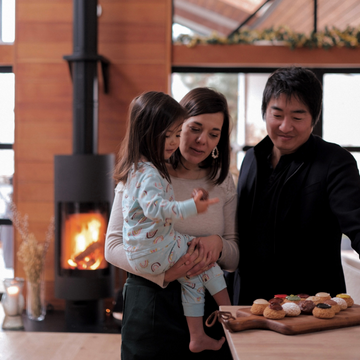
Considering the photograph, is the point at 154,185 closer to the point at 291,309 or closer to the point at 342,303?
the point at 291,309

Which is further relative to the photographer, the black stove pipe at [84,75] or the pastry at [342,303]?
the black stove pipe at [84,75]

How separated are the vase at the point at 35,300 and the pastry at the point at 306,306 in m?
3.23

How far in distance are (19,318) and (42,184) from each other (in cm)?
124

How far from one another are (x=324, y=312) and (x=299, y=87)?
77 centimetres

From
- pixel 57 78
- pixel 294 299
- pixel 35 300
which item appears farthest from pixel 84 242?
A: pixel 294 299

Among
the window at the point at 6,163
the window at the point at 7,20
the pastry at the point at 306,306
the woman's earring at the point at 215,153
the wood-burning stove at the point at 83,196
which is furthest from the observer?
the window at the point at 6,163

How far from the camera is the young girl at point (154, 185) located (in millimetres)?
1460

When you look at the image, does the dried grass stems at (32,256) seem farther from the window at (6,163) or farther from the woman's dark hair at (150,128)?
the woman's dark hair at (150,128)

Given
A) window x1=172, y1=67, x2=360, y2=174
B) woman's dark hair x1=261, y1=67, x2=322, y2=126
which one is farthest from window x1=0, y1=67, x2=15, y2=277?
woman's dark hair x1=261, y1=67, x2=322, y2=126

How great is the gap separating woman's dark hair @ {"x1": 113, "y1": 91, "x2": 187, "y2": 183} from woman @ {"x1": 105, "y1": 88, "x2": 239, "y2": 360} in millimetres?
127

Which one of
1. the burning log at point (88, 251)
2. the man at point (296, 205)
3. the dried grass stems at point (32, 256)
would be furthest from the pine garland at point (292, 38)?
the man at point (296, 205)

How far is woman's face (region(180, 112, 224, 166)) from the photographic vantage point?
158cm

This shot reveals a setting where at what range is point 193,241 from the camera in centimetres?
152

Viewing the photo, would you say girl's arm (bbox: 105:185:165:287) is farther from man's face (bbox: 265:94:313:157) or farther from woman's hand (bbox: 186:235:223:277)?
man's face (bbox: 265:94:313:157)
